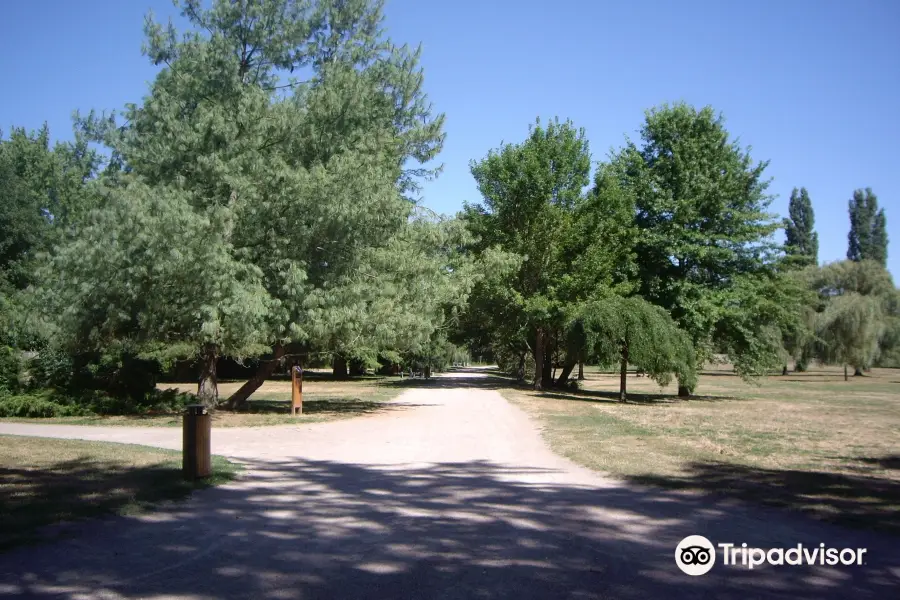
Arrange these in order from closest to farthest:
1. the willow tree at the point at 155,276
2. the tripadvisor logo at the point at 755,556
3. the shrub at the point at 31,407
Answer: the tripadvisor logo at the point at 755,556 < the willow tree at the point at 155,276 < the shrub at the point at 31,407

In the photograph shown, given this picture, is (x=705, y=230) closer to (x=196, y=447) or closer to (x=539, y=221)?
(x=539, y=221)

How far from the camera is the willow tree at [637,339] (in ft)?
83.6

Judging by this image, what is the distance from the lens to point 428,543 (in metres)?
5.79

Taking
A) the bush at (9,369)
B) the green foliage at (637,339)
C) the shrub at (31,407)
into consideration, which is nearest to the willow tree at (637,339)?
the green foliage at (637,339)

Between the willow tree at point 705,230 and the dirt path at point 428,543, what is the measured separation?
79.4 ft

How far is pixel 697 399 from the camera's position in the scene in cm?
3195

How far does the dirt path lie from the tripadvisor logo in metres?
0.11

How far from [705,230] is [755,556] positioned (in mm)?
28869

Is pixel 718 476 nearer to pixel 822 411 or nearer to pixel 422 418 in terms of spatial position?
pixel 422 418

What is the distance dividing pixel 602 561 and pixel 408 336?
14.5m

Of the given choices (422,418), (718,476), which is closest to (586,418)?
(422,418)

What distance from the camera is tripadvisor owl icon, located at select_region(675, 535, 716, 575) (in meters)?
5.22

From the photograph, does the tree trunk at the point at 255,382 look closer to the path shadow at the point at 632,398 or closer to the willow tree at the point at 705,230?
the path shadow at the point at 632,398

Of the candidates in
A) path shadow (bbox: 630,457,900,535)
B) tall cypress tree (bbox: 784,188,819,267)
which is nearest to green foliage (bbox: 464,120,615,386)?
path shadow (bbox: 630,457,900,535)
